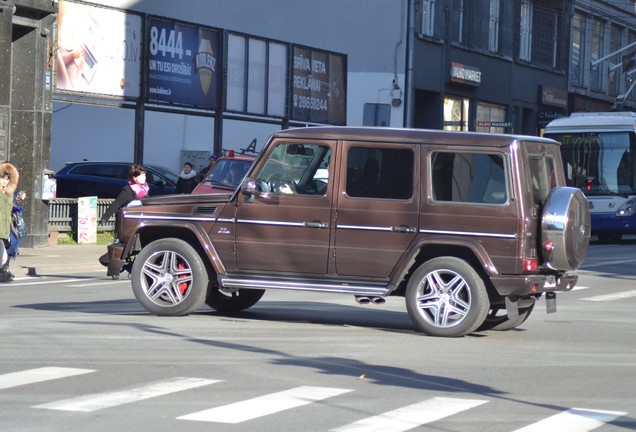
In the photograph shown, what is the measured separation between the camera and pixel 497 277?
1228cm

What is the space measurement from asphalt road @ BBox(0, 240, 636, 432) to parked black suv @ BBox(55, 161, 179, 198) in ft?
60.3

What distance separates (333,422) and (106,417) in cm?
142

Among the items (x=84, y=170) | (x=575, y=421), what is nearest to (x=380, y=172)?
(x=575, y=421)

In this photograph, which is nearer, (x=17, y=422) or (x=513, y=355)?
(x=17, y=422)

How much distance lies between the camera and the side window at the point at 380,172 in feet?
42.0

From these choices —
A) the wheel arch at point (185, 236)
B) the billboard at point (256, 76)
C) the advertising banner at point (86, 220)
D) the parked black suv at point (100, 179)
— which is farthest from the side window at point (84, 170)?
the wheel arch at point (185, 236)

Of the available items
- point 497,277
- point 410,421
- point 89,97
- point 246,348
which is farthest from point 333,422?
point 89,97

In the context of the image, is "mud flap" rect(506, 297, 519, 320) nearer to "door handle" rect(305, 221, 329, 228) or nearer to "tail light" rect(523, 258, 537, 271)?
"tail light" rect(523, 258, 537, 271)

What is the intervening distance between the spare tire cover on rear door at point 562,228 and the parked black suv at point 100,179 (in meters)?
21.7

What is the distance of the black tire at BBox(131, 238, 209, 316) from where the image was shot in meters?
13.3

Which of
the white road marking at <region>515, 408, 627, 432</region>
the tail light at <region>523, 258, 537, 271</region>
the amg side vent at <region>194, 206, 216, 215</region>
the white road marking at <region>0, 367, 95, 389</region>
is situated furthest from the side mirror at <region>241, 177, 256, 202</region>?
the white road marking at <region>515, 408, 627, 432</region>

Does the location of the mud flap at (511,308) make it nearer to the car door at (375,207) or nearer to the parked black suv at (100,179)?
the car door at (375,207)

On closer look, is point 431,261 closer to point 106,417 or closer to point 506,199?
point 506,199

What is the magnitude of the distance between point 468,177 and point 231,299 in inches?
133
